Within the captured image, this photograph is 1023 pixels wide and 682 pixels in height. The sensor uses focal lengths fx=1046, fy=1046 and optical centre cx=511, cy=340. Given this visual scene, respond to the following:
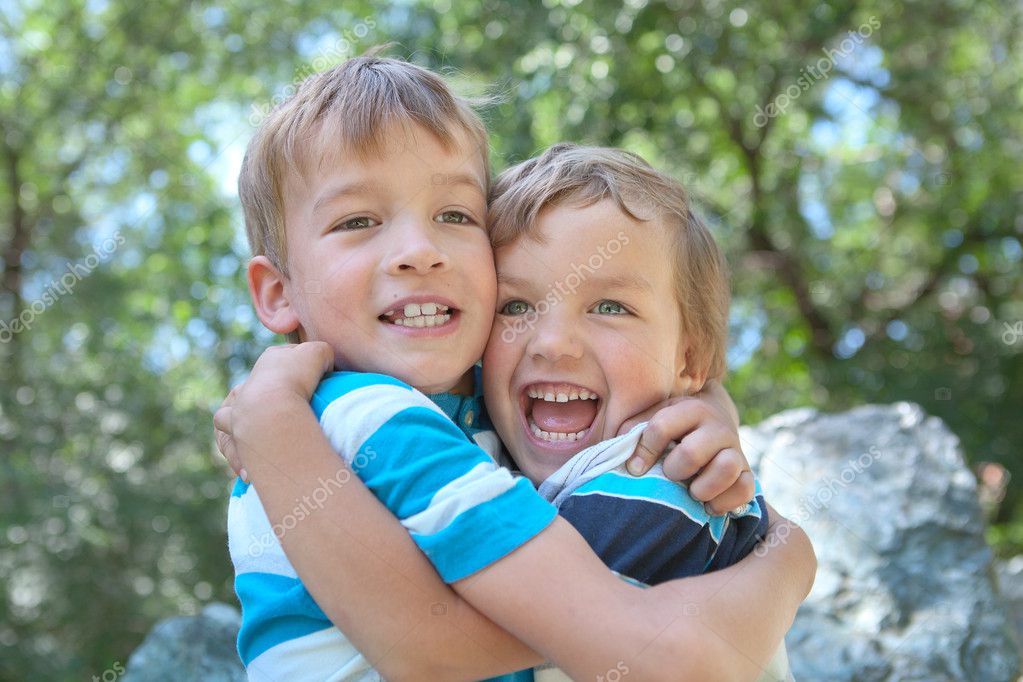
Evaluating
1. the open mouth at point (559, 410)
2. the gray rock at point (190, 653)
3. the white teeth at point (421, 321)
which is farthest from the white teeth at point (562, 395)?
the gray rock at point (190, 653)

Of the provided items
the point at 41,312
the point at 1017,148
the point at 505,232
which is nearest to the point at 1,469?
the point at 41,312

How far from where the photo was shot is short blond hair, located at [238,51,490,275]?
190 centimetres

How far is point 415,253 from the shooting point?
1844 mm

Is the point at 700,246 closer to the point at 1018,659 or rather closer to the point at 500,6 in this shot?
the point at 1018,659

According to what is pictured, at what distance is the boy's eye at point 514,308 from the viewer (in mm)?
2045

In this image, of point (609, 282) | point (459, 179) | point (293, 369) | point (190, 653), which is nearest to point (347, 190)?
point (459, 179)

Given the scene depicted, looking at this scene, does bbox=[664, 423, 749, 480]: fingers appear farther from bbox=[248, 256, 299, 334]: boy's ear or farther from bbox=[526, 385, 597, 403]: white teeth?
bbox=[248, 256, 299, 334]: boy's ear

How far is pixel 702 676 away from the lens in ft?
5.10

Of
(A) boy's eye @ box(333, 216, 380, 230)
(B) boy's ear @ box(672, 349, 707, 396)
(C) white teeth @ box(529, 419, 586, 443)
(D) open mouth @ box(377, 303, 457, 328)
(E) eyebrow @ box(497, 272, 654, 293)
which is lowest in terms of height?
(B) boy's ear @ box(672, 349, 707, 396)

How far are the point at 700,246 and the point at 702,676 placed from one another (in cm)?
92

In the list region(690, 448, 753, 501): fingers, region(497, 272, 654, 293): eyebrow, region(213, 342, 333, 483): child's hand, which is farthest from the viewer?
region(497, 272, 654, 293): eyebrow

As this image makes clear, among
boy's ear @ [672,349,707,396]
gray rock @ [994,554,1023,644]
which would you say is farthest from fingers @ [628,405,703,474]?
gray rock @ [994,554,1023,644]

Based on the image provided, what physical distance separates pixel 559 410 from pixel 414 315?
36 centimetres

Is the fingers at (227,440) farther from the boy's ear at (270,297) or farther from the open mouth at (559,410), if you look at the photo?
the open mouth at (559,410)
